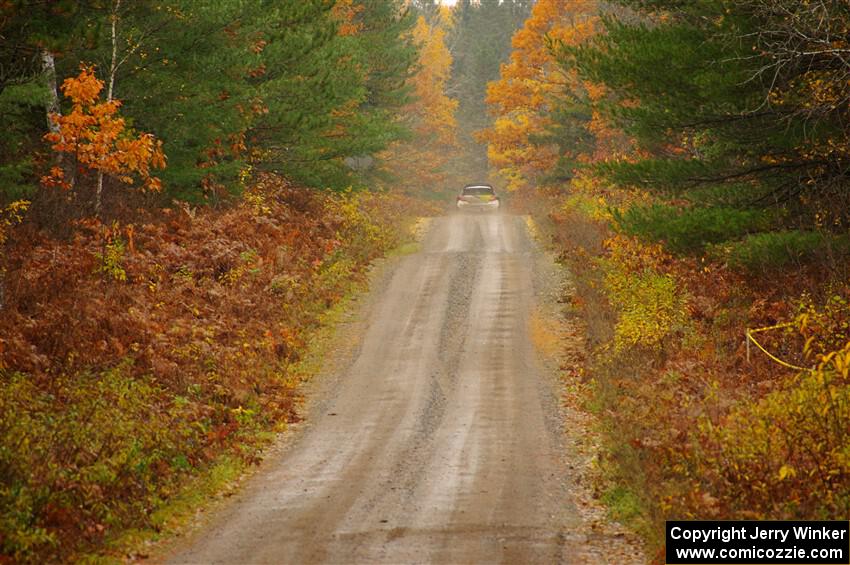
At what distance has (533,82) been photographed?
132 feet

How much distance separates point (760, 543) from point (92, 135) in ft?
44.4

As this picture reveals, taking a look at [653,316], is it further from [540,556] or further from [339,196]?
[339,196]

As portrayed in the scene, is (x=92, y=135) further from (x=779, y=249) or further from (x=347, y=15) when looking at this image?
(x=347, y=15)

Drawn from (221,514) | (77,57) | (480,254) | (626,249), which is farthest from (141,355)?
(480,254)

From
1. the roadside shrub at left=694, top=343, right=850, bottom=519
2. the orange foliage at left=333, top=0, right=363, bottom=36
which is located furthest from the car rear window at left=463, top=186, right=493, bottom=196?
the roadside shrub at left=694, top=343, right=850, bottom=519

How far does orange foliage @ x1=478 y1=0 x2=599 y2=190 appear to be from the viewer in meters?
40.4

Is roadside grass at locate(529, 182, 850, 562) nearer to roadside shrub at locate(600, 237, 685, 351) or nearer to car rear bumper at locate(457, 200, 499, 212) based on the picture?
roadside shrub at locate(600, 237, 685, 351)

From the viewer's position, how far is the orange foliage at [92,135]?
1628 cm

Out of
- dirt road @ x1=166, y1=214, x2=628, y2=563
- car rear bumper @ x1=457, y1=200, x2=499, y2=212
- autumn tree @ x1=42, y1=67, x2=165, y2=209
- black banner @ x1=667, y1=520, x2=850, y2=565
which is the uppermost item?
autumn tree @ x1=42, y1=67, x2=165, y2=209

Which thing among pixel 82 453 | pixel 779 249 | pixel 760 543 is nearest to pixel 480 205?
pixel 779 249

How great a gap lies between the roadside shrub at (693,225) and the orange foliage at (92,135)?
30.8ft

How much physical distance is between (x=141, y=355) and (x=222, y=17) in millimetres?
8469

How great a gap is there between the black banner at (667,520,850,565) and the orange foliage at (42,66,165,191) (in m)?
12.5

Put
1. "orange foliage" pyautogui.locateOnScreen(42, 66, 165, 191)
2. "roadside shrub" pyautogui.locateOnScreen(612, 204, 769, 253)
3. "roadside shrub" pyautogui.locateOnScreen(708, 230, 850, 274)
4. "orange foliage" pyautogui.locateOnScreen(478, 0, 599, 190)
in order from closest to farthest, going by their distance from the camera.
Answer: "roadside shrub" pyautogui.locateOnScreen(708, 230, 850, 274) → "roadside shrub" pyautogui.locateOnScreen(612, 204, 769, 253) → "orange foliage" pyautogui.locateOnScreen(42, 66, 165, 191) → "orange foliage" pyautogui.locateOnScreen(478, 0, 599, 190)
